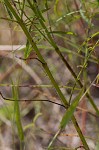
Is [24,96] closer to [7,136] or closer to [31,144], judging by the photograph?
[7,136]

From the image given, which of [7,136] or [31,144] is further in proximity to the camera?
[7,136]

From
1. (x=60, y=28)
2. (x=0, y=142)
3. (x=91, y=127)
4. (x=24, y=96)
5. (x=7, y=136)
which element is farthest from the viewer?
(x=24, y=96)

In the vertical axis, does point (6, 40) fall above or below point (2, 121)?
above

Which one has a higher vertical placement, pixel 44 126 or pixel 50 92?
pixel 50 92

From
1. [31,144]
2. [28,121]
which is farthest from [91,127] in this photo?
[28,121]

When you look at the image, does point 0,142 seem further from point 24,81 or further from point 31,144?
point 24,81

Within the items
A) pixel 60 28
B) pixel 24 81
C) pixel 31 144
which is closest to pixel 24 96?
pixel 24 81

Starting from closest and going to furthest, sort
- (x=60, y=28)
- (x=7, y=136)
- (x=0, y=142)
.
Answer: (x=60, y=28) < (x=0, y=142) < (x=7, y=136)

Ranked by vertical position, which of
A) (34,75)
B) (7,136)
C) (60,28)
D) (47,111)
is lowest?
(7,136)

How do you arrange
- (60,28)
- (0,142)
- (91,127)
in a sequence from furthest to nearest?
(0,142), (91,127), (60,28)
